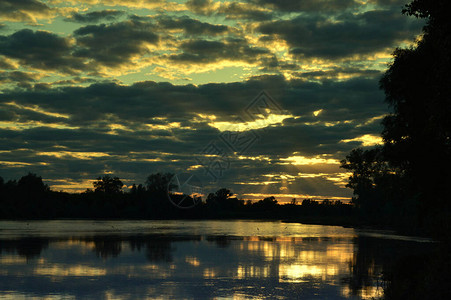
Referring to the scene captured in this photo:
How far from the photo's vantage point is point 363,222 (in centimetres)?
15350

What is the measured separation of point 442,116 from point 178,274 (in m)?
20.4

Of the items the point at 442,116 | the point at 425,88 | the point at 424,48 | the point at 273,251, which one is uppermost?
the point at 424,48

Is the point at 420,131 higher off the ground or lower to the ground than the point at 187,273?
higher

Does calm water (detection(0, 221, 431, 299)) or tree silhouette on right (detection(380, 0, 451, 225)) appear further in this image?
tree silhouette on right (detection(380, 0, 451, 225))

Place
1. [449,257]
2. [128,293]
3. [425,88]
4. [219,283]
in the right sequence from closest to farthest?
1. [449,257]
2. [128,293]
3. [219,283]
4. [425,88]

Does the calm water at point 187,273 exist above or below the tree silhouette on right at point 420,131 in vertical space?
below

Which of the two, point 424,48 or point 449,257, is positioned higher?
point 424,48

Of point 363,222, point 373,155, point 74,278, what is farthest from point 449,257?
point 363,222

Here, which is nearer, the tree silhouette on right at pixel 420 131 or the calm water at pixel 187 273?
the calm water at pixel 187 273

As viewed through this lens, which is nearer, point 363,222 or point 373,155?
point 373,155

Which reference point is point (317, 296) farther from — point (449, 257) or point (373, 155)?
point (373, 155)

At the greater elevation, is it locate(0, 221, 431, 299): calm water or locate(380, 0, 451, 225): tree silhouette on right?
locate(380, 0, 451, 225): tree silhouette on right

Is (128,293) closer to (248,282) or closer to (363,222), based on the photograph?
(248,282)

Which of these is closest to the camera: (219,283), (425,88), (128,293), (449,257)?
(449,257)
